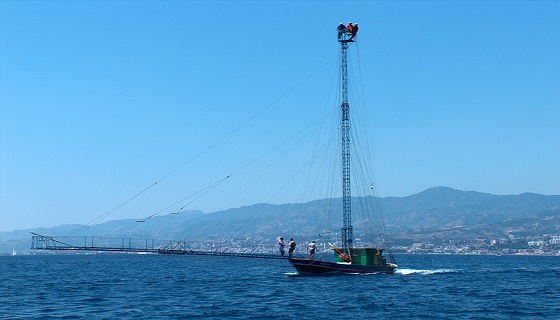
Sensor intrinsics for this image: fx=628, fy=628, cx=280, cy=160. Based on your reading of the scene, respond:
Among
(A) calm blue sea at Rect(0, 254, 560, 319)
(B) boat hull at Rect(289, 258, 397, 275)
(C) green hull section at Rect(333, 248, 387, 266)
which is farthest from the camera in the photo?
(C) green hull section at Rect(333, 248, 387, 266)

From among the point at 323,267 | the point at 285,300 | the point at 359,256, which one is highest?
the point at 359,256

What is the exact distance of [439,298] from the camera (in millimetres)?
55531

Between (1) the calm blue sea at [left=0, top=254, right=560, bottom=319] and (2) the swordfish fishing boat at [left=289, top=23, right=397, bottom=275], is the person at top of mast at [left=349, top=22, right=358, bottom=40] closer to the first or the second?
(2) the swordfish fishing boat at [left=289, top=23, right=397, bottom=275]

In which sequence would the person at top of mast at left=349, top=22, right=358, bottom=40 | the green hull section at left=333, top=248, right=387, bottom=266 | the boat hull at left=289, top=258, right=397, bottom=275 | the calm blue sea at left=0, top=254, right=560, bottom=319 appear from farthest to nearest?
1. the person at top of mast at left=349, top=22, right=358, bottom=40
2. the green hull section at left=333, top=248, right=387, bottom=266
3. the boat hull at left=289, top=258, right=397, bottom=275
4. the calm blue sea at left=0, top=254, right=560, bottom=319

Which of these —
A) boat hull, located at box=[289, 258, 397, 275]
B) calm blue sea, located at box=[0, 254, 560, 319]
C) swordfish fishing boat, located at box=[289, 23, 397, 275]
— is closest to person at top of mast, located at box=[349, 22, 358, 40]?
swordfish fishing boat, located at box=[289, 23, 397, 275]

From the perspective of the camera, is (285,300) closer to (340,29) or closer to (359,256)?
(359,256)

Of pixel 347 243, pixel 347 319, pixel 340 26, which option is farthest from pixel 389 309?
pixel 340 26

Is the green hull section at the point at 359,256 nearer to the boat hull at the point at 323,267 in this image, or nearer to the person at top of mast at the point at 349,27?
the boat hull at the point at 323,267

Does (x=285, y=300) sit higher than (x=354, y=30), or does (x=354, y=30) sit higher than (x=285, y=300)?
(x=354, y=30)

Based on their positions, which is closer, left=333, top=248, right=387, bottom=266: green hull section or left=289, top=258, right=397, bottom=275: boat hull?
left=289, top=258, right=397, bottom=275: boat hull

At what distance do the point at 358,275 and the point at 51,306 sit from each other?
42.9 metres

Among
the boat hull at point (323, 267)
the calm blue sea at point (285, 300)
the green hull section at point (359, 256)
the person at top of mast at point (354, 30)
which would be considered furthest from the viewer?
the person at top of mast at point (354, 30)

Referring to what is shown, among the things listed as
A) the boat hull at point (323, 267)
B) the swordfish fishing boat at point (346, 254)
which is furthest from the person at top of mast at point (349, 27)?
the boat hull at point (323, 267)

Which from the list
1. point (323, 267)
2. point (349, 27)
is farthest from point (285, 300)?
point (349, 27)
